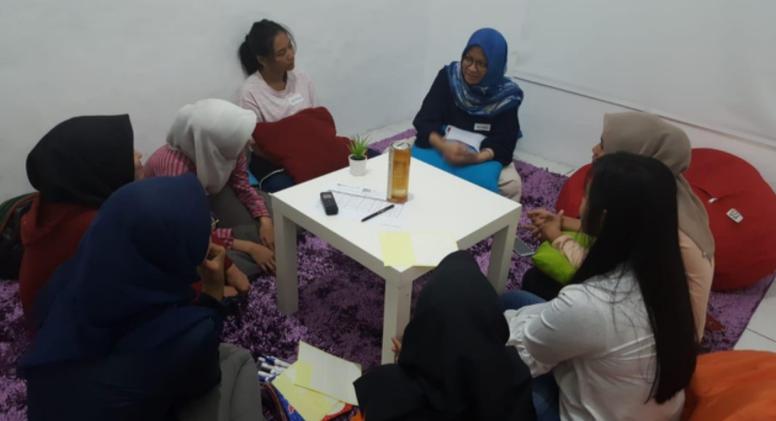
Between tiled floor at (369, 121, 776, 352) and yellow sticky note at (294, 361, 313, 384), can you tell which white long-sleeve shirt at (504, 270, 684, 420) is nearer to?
yellow sticky note at (294, 361, 313, 384)

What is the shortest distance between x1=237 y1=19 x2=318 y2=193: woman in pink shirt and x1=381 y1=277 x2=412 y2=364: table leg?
3.62 feet

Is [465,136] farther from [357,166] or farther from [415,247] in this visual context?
[415,247]

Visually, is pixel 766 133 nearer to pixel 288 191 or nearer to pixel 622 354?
pixel 622 354

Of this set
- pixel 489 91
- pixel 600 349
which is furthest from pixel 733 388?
pixel 489 91

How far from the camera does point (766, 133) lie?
251 centimetres

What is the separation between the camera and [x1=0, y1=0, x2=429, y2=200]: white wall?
197cm

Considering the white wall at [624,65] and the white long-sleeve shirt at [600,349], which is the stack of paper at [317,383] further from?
the white wall at [624,65]

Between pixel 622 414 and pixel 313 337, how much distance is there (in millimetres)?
1031

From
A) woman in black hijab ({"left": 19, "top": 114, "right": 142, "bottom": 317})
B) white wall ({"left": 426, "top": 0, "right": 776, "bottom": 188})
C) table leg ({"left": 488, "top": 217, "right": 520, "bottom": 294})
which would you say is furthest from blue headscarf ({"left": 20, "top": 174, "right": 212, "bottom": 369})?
white wall ({"left": 426, "top": 0, "right": 776, "bottom": 188})

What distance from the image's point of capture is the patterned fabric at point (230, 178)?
1935mm

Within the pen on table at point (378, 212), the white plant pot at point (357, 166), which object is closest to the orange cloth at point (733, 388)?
the pen on table at point (378, 212)

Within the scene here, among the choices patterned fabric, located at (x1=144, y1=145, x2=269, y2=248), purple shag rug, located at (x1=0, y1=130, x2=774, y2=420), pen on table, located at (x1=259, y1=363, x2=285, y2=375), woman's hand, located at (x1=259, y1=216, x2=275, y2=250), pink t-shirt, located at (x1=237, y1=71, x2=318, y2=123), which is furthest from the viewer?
pink t-shirt, located at (x1=237, y1=71, x2=318, y2=123)

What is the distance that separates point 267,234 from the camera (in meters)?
2.16

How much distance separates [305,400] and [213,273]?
1.54 ft
